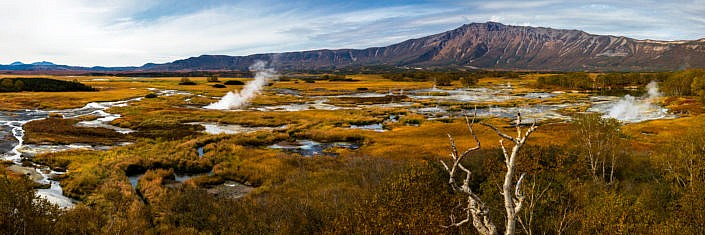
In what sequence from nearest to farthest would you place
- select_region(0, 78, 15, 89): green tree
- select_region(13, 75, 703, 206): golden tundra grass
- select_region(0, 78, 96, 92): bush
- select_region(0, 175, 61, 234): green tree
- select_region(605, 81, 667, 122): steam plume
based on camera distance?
select_region(0, 175, 61, 234): green tree → select_region(13, 75, 703, 206): golden tundra grass → select_region(605, 81, 667, 122): steam plume → select_region(0, 78, 15, 89): green tree → select_region(0, 78, 96, 92): bush

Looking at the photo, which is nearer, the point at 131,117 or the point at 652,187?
the point at 652,187

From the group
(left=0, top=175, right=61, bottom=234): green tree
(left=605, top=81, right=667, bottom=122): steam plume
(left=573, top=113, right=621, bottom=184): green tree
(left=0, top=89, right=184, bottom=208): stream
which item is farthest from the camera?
(left=605, top=81, right=667, bottom=122): steam plume

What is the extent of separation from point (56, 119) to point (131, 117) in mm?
10829

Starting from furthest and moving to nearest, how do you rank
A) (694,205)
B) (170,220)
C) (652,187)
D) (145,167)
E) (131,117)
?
(131,117) < (145,167) < (652,187) < (170,220) < (694,205)

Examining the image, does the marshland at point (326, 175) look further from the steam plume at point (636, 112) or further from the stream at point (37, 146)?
the steam plume at point (636, 112)

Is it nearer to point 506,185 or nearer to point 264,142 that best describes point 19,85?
point 264,142

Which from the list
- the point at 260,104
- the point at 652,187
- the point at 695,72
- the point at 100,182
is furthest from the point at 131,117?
the point at 695,72

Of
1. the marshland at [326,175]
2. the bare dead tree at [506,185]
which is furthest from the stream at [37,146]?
the bare dead tree at [506,185]

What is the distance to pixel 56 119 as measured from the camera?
67.3 metres

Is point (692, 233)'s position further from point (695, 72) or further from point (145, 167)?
point (695, 72)

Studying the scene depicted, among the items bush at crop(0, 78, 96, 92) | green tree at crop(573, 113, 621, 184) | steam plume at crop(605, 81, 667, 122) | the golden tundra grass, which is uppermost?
bush at crop(0, 78, 96, 92)

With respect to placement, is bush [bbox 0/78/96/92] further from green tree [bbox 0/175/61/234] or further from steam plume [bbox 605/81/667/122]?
steam plume [bbox 605/81/667/122]

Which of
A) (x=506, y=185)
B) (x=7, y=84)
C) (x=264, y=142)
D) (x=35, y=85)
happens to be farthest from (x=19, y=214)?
(x=7, y=84)

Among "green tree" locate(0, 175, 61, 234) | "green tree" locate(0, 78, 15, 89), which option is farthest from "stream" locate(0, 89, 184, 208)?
"green tree" locate(0, 78, 15, 89)
